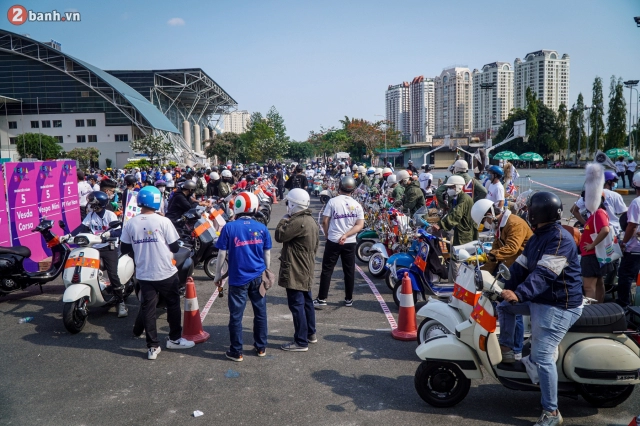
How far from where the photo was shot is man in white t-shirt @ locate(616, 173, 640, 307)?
6219 millimetres

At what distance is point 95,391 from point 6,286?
3.67 metres

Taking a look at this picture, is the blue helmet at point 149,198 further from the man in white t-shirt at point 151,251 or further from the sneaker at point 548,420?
the sneaker at point 548,420

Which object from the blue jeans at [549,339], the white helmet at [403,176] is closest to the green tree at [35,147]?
the white helmet at [403,176]

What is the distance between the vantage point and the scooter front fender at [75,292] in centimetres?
613

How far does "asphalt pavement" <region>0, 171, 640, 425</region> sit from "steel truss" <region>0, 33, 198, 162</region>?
211 ft

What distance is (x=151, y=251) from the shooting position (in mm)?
5461

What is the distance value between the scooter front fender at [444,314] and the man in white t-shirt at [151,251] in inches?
110

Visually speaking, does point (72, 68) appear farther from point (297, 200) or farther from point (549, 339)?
point (549, 339)

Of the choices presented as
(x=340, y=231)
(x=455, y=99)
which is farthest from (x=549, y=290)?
(x=455, y=99)

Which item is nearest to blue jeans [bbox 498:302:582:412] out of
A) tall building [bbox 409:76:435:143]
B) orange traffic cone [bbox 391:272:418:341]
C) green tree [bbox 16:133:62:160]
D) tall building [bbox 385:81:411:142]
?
orange traffic cone [bbox 391:272:418:341]

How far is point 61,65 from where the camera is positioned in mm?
68625

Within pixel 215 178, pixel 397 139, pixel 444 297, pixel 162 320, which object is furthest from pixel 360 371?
pixel 397 139

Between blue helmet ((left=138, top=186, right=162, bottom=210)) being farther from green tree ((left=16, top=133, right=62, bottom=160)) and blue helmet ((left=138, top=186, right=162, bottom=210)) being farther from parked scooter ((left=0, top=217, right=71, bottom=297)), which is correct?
green tree ((left=16, top=133, right=62, bottom=160))

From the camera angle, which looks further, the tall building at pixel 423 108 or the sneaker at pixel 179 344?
the tall building at pixel 423 108
